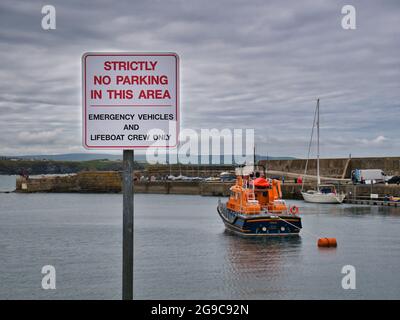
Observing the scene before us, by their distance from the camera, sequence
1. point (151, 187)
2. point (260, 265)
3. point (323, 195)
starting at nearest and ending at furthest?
point (260, 265), point (323, 195), point (151, 187)

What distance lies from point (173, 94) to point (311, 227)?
45.0m

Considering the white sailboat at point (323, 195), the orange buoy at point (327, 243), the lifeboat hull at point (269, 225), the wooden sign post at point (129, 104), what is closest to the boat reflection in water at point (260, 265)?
the lifeboat hull at point (269, 225)

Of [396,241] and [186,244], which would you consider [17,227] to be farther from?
[396,241]

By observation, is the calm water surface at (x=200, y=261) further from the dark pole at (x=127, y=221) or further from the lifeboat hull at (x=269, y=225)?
the dark pole at (x=127, y=221)

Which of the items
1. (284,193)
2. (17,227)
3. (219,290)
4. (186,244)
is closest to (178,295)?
(219,290)

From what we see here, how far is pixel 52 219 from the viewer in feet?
200

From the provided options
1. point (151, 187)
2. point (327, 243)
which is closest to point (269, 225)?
point (327, 243)

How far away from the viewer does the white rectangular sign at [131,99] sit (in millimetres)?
4238

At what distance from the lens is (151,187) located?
11581 cm

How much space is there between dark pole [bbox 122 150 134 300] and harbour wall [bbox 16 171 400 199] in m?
70.3

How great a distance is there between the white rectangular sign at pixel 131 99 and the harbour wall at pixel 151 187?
70.3 metres

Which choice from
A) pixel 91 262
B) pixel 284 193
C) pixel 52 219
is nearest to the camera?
pixel 91 262

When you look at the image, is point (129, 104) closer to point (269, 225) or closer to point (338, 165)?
point (269, 225)

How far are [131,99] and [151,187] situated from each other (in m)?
112
